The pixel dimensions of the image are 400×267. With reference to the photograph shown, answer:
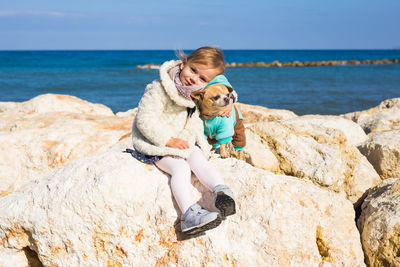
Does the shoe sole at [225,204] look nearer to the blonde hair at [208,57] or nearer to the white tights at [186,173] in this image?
the white tights at [186,173]

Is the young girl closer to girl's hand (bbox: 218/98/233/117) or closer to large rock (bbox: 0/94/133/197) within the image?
girl's hand (bbox: 218/98/233/117)

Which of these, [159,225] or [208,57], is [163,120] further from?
[159,225]

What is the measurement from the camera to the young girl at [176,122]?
2.99 metres

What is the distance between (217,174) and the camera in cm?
293

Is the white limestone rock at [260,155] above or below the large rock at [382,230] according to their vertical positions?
above

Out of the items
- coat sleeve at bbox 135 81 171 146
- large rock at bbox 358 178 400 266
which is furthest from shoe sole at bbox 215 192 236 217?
large rock at bbox 358 178 400 266

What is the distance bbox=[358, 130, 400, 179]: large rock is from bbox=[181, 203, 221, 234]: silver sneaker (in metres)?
3.56

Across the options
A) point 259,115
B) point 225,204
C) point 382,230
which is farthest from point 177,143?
point 259,115

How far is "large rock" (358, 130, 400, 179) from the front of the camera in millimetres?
5203

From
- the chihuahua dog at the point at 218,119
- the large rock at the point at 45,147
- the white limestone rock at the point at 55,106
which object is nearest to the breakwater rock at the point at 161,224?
the chihuahua dog at the point at 218,119

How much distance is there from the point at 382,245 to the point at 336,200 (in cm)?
56

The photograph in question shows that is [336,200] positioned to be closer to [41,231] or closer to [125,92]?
[41,231]

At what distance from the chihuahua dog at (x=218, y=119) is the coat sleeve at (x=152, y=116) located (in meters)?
0.29

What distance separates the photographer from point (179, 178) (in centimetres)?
292
